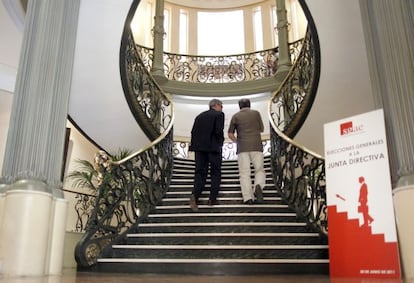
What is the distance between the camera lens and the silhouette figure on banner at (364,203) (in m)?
3.57

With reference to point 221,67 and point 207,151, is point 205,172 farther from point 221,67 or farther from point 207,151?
point 221,67

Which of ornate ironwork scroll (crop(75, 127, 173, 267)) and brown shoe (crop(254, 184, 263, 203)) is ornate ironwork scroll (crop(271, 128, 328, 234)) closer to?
brown shoe (crop(254, 184, 263, 203))

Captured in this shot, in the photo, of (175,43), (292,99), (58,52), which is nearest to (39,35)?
(58,52)

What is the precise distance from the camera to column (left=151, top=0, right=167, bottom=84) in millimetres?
11523

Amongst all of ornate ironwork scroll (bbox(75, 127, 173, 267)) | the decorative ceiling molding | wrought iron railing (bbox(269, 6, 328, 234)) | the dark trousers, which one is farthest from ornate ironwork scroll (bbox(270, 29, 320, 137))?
the decorative ceiling molding

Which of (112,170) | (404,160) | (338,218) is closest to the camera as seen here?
(404,160)

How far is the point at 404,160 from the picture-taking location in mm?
3352

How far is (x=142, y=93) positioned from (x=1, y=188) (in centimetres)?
533

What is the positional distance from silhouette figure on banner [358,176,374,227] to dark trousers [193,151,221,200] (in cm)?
243

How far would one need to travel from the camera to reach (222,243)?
4.76 meters

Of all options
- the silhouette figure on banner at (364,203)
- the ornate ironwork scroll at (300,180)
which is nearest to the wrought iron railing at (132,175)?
the ornate ironwork scroll at (300,180)

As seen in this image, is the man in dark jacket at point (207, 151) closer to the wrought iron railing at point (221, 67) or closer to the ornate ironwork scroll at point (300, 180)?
the ornate ironwork scroll at point (300, 180)

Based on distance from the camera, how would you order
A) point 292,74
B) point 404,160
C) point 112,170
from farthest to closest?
point 292,74 → point 112,170 → point 404,160

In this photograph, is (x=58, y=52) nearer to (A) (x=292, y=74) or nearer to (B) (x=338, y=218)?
(B) (x=338, y=218)
